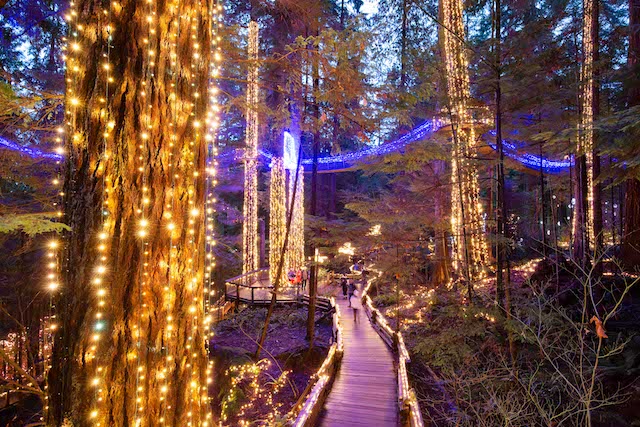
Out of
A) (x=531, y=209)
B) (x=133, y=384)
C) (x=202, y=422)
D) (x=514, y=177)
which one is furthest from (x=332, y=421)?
(x=514, y=177)

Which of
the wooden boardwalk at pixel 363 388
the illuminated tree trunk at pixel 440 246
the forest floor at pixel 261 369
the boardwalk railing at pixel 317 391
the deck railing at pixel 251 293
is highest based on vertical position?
the illuminated tree trunk at pixel 440 246

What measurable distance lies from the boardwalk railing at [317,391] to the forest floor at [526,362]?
6.96ft

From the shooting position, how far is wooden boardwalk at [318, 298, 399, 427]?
700 cm

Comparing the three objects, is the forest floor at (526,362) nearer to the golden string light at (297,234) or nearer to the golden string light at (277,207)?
the golden string light at (297,234)

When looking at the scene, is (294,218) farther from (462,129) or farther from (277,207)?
(462,129)

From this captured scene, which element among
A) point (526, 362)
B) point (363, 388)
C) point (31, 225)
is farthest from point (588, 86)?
point (31, 225)

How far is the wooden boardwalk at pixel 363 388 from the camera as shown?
7.00 meters

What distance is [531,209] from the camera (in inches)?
888

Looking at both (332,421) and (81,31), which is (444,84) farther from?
(81,31)

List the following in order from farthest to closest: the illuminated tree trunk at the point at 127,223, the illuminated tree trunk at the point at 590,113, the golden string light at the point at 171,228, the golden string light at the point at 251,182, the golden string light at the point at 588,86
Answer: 1. the golden string light at the point at 251,182
2. the illuminated tree trunk at the point at 590,113
3. the golden string light at the point at 588,86
4. the golden string light at the point at 171,228
5. the illuminated tree trunk at the point at 127,223

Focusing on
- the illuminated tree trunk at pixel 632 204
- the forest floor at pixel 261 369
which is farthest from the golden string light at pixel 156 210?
the illuminated tree trunk at pixel 632 204

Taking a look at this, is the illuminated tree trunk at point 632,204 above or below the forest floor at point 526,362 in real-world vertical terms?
above

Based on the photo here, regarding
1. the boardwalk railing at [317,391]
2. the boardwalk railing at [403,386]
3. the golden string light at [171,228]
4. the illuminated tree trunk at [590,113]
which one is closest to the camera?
the golden string light at [171,228]

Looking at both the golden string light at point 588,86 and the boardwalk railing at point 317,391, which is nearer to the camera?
the boardwalk railing at point 317,391
